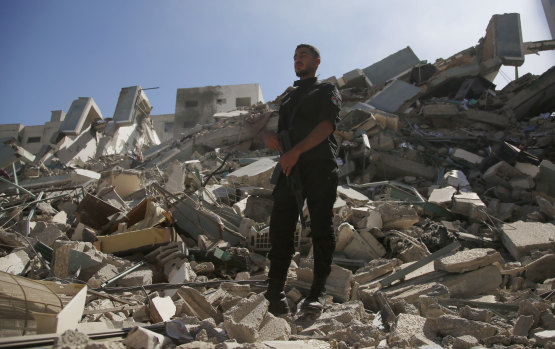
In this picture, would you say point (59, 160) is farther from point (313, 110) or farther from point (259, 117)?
point (313, 110)

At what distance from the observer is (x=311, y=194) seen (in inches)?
102

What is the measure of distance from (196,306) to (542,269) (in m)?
3.26

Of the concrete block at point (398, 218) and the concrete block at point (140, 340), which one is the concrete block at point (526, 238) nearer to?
the concrete block at point (398, 218)

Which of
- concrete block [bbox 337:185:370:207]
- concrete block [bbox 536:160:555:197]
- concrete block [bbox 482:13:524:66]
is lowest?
concrete block [bbox 337:185:370:207]

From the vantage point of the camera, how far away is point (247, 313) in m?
2.25

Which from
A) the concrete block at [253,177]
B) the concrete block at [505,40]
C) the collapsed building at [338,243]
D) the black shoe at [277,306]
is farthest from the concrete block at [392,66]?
the black shoe at [277,306]

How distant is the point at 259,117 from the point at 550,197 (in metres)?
6.92

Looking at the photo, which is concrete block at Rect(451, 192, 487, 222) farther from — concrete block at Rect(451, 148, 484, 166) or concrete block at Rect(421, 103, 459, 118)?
concrete block at Rect(421, 103, 459, 118)

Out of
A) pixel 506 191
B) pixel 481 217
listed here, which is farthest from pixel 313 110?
pixel 506 191

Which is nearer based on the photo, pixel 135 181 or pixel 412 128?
pixel 135 181

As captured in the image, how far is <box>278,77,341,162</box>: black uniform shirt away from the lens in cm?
261

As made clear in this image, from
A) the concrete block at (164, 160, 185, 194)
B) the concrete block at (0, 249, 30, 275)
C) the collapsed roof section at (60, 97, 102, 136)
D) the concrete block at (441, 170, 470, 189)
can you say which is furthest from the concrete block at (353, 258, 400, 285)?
the collapsed roof section at (60, 97, 102, 136)

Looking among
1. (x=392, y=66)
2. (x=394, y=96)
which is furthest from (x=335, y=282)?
(x=392, y=66)

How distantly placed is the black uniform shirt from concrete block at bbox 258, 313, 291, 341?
971 mm
